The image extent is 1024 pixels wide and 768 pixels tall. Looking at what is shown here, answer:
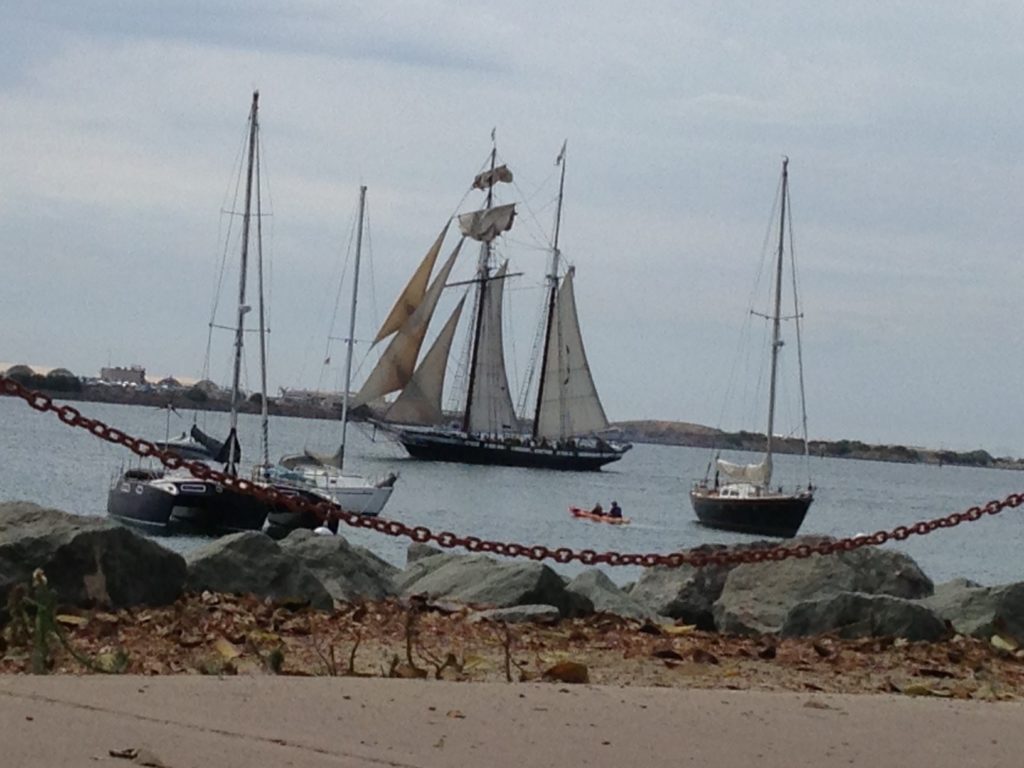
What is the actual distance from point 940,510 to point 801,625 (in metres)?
85.3

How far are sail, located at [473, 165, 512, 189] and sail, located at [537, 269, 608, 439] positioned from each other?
38.5 feet

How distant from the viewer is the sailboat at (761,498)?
54.8m

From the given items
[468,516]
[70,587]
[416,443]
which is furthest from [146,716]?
[416,443]

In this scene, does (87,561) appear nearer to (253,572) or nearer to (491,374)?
(253,572)

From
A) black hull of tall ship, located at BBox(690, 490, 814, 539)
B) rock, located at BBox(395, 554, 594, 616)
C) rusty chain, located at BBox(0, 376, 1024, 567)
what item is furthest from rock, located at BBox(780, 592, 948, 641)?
black hull of tall ship, located at BBox(690, 490, 814, 539)

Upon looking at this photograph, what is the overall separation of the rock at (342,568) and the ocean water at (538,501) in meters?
14.0

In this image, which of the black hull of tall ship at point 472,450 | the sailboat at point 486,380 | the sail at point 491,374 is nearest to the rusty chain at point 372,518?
the sailboat at point 486,380

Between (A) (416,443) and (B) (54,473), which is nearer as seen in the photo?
(B) (54,473)

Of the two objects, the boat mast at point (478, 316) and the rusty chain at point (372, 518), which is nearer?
the rusty chain at point (372, 518)

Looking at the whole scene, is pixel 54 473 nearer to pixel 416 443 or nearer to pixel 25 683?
pixel 416 443

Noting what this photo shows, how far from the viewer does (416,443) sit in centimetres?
8812

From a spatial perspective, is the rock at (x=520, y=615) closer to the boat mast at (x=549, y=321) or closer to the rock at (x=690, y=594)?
the rock at (x=690, y=594)

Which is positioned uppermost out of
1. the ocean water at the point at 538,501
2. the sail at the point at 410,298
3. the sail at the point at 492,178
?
the sail at the point at 492,178

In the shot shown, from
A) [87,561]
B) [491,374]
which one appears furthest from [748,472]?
[87,561]
